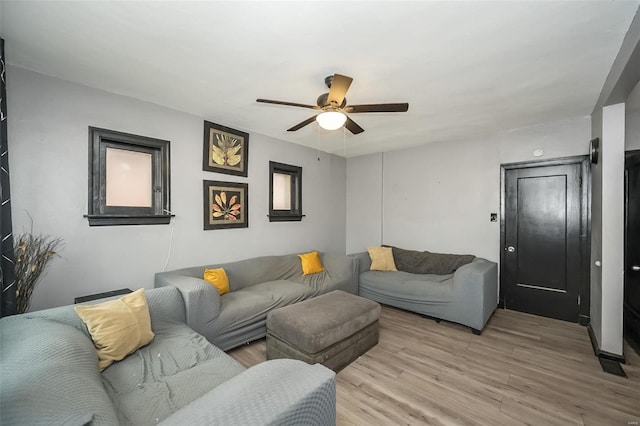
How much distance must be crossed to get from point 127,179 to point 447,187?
4.32 meters

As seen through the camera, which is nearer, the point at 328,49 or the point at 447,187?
the point at 328,49

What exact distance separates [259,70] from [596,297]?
400 cm

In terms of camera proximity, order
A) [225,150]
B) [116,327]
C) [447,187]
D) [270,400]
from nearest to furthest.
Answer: [270,400]
[116,327]
[225,150]
[447,187]

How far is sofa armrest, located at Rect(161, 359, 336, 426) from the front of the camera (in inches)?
34.5

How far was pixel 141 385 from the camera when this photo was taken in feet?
4.83

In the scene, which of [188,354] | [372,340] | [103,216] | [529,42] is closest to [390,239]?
[372,340]

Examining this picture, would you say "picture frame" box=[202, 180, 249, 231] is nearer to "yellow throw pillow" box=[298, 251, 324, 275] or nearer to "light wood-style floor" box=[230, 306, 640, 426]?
"yellow throw pillow" box=[298, 251, 324, 275]

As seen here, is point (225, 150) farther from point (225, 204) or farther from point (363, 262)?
point (363, 262)

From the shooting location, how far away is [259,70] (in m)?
2.19

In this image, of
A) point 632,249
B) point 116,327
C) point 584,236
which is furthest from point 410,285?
point 116,327

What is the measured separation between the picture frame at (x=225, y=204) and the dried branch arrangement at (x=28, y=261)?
1412 millimetres

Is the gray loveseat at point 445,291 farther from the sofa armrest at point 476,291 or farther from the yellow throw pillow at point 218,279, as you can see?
the yellow throw pillow at point 218,279

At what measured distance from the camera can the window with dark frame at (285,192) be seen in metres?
4.11

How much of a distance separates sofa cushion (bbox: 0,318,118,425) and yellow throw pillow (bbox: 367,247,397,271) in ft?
11.9
